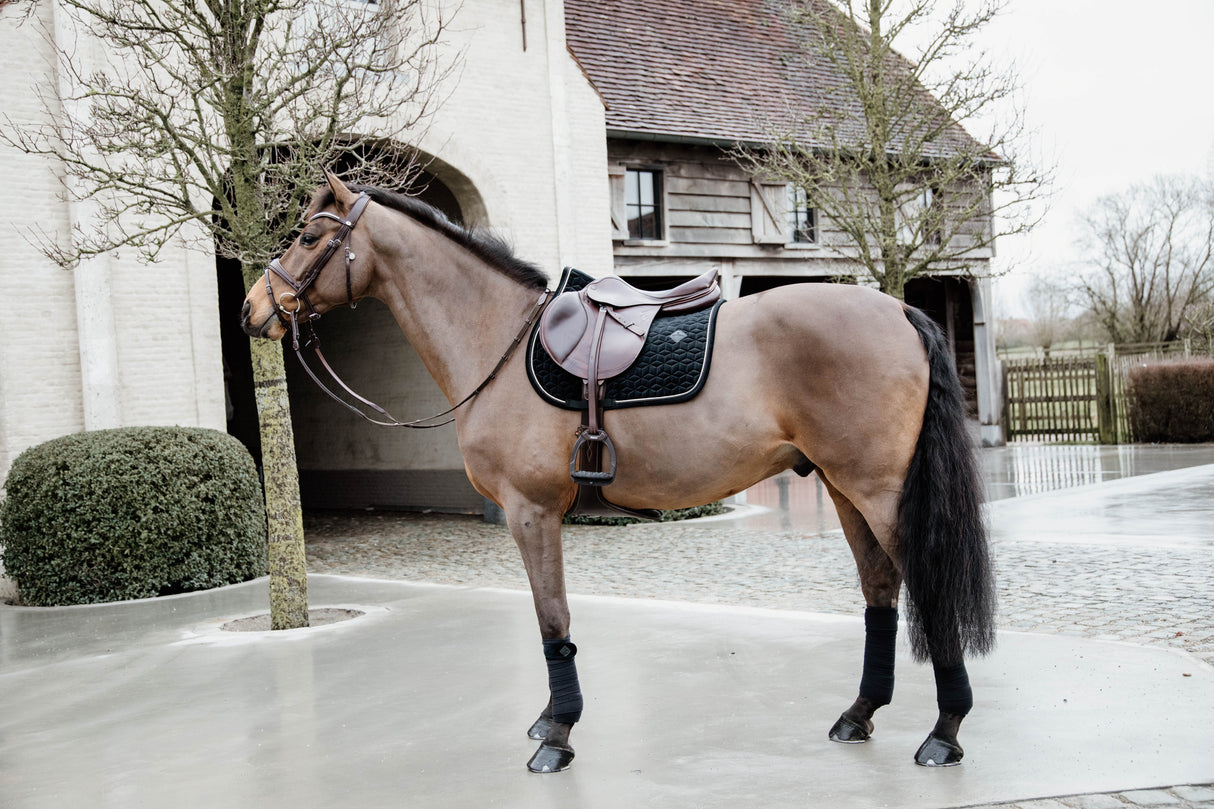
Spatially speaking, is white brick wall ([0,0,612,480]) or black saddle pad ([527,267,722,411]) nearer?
black saddle pad ([527,267,722,411])

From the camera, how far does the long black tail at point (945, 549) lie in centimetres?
380

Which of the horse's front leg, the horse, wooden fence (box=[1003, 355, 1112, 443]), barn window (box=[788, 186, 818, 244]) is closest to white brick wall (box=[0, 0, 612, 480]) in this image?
the horse

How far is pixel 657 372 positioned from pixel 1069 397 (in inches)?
742

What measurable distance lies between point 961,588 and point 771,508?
9.82 metres

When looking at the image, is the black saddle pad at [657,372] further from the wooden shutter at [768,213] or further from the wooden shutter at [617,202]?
the wooden shutter at [768,213]

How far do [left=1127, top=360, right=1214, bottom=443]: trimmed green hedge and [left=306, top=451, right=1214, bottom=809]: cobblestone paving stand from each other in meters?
6.37

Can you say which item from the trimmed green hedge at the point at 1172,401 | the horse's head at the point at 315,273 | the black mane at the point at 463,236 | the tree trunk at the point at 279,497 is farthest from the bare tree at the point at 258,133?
the trimmed green hedge at the point at 1172,401

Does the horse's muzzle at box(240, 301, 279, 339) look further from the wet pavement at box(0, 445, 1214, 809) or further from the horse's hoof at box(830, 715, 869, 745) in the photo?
the horse's hoof at box(830, 715, 869, 745)

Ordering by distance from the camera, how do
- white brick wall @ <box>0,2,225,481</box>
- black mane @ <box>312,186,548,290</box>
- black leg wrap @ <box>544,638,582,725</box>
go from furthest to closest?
white brick wall @ <box>0,2,225,481</box> → black mane @ <box>312,186,548,290</box> → black leg wrap @ <box>544,638,582,725</box>

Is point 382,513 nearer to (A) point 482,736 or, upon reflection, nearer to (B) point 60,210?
(B) point 60,210

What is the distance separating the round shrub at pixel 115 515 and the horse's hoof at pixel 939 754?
7.17 m

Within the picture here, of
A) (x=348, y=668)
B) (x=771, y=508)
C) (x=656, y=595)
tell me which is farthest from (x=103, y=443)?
(x=771, y=508)

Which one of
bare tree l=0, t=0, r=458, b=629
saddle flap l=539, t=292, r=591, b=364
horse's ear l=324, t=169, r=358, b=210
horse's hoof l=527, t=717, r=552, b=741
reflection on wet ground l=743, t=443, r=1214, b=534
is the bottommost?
reflection on wet ground l=743, t=443, r=1214, b=534

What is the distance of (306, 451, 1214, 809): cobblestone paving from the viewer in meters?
5.90
